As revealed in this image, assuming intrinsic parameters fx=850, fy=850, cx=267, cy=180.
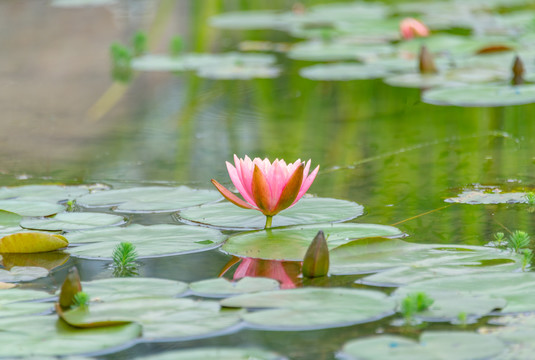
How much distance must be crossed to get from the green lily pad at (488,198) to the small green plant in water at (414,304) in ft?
2.91

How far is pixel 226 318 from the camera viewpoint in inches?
65.8

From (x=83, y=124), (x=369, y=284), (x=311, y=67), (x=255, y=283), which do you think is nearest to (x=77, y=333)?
(x=255, y=283)

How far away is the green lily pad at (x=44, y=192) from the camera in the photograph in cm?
272

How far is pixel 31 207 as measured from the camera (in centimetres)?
257

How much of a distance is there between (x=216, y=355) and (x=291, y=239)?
731mm

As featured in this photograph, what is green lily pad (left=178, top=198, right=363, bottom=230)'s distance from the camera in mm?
2379

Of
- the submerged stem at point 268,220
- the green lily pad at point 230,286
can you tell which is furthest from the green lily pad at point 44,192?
the green lily pad at point 230,286

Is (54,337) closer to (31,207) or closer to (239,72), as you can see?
(31,207)

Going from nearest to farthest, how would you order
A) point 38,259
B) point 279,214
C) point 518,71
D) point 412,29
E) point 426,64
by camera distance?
point 38,259 → point 279,214 → point 518,71 → point 426,64 → point 412,29

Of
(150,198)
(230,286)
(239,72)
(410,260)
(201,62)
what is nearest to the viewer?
(230,286)

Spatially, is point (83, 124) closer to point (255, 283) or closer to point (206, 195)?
point (206, 195)

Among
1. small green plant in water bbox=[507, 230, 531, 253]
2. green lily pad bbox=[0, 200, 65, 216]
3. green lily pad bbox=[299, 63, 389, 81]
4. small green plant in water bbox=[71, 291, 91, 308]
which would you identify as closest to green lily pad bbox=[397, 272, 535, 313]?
small green plant in water bbox=[507, 230, 531, 253]

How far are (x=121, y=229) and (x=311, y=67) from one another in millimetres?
3161

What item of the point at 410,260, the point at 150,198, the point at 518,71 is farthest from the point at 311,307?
the point at 518,71
